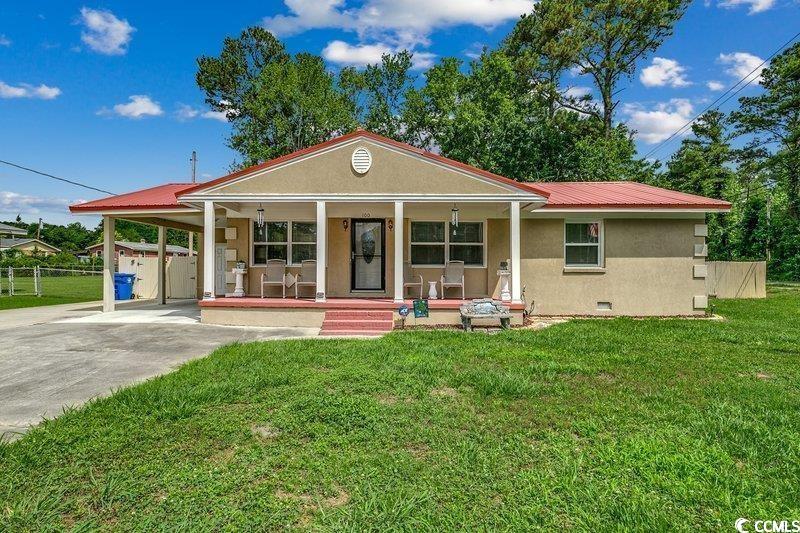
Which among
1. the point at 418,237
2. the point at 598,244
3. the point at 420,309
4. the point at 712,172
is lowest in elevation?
the point at 420,309

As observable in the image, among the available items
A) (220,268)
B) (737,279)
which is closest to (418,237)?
(220,268)

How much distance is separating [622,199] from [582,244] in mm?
1572

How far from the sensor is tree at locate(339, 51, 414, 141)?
27.4 meters

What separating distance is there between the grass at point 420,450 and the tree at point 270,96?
73.8ft

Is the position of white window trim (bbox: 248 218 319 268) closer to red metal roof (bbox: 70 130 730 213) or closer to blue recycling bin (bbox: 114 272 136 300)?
red metal roof (bbox: 70 130 730 213)

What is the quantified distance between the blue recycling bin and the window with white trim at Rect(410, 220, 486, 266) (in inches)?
465

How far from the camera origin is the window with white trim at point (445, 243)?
12148 millimetres

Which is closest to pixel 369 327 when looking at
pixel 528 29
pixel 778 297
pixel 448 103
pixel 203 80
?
pixel 778 297

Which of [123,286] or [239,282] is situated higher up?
[239,282]

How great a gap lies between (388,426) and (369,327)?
5610 millimetres

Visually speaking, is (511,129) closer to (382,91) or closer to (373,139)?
(382,91)

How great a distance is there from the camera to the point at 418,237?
12211 millimetres

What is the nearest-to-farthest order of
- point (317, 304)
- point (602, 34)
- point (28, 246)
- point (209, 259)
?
point (317, 304) < point (209, 259) < point (602, 34) < point (28, 246)

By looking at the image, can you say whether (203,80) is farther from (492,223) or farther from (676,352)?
(676,352)
